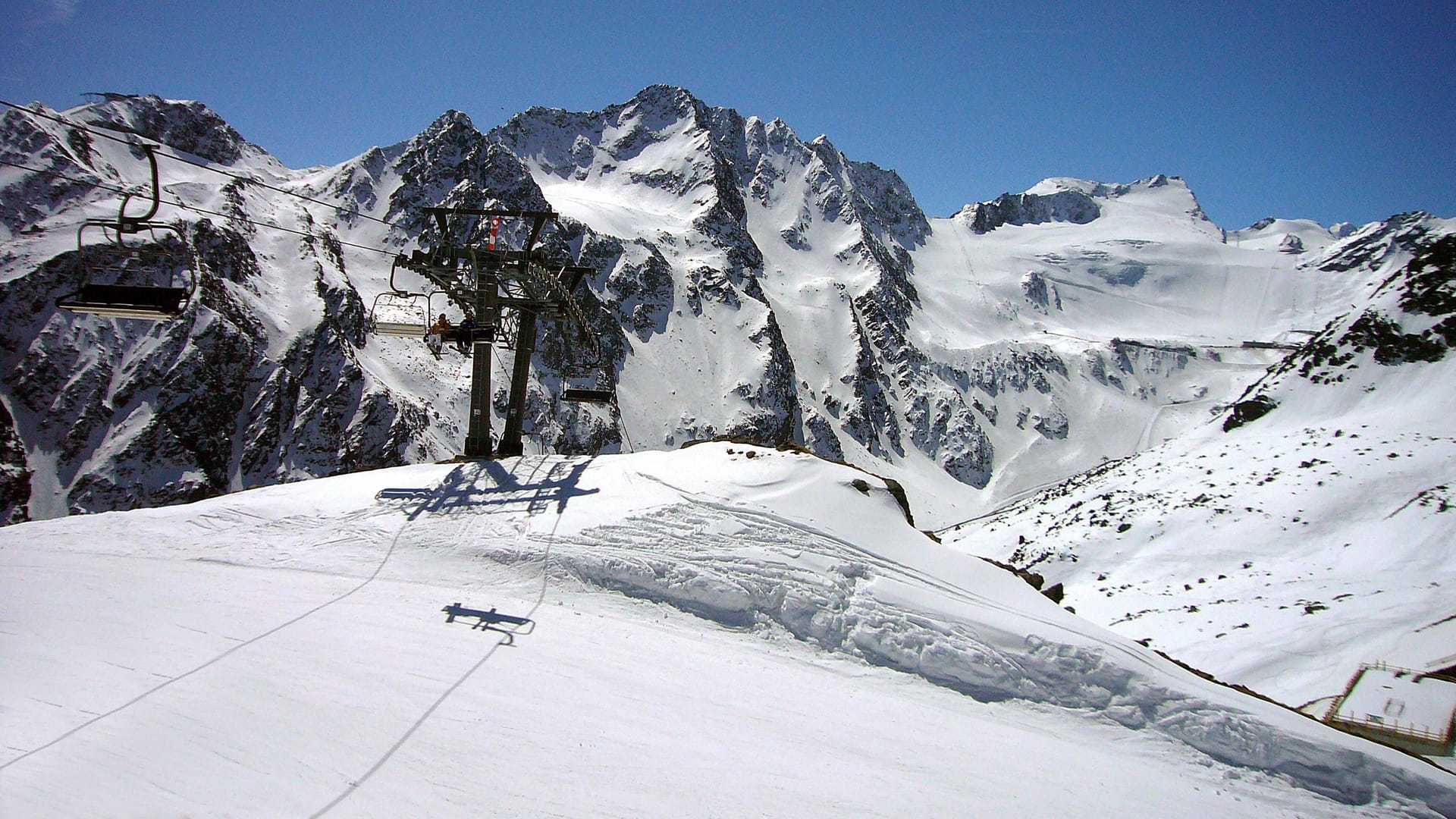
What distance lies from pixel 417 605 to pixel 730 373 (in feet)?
301

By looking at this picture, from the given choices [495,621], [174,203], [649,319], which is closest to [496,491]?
[495,621]

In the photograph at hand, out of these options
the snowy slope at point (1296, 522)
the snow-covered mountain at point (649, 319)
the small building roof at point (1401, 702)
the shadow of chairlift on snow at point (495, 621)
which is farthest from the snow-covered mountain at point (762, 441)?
the small building roof at point (1401, 702)

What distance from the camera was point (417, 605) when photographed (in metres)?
10.9

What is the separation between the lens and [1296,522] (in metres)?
36.5

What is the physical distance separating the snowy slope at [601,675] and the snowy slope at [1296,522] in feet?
55.9

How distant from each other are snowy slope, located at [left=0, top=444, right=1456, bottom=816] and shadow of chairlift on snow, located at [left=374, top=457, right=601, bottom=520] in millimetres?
110

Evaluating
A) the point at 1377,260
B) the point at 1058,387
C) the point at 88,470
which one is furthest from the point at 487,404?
the point at 1377,260

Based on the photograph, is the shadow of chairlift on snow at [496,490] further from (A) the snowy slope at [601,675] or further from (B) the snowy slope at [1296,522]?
(B) the snowy slope at [1296,522]

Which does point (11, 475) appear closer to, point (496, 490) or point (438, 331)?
point (438, 331)

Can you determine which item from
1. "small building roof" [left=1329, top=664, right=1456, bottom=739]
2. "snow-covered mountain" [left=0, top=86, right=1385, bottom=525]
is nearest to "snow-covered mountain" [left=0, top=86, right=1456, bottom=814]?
"snow-covered mountain" [left=0, top=86, right=1385, bottom=525]

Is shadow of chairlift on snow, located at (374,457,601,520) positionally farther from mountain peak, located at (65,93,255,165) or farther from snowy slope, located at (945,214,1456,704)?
mountain peak, located at (65,93,255,165)

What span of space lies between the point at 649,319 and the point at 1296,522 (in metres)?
83.9

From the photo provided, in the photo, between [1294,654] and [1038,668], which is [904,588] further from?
[1294,654]

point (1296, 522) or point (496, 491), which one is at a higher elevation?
point (1296, 522)
